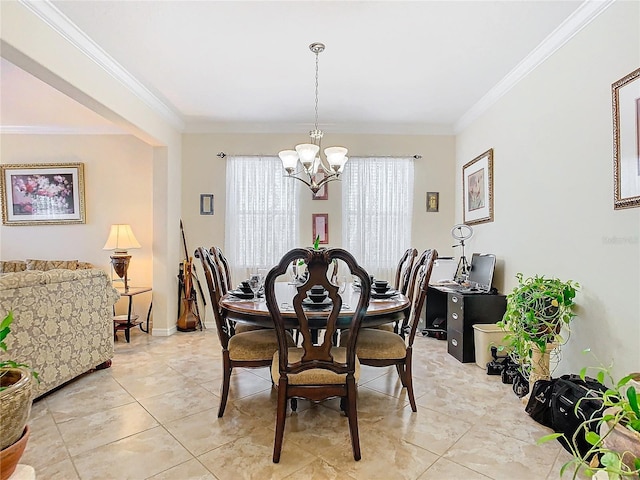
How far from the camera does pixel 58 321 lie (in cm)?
268

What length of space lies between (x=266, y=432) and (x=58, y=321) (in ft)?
5.84

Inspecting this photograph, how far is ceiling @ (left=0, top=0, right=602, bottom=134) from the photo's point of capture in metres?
2.39

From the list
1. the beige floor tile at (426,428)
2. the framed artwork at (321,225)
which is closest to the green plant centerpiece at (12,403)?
the beige floor tile at (426,428)

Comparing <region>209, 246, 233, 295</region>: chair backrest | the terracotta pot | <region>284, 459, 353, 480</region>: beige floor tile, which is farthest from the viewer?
<region>209, 246, 233, 295</region>: chair backrest

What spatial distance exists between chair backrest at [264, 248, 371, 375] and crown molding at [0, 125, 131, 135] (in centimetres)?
416

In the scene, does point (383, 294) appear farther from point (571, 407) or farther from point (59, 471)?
point (59, 471)

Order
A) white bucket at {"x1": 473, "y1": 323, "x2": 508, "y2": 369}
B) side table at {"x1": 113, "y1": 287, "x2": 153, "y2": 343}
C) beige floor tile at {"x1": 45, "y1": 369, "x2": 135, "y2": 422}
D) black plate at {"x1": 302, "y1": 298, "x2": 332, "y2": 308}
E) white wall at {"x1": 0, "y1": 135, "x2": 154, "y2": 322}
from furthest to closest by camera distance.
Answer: white wall at {"x1": 0, "y1": 135, "x2": 154, "y2": 322}
side table at {"x1": 113, "y1": 287, "x2": 153, "y2": 343}
white bucket at {"x1": 473, "y1": 323, "x2": 508, "y2": 369}
beige floor tile at {"x1": 45, "y1": 369, "x2": 135, "y2": 422}
black plate at {"x1": 302, "y1": 298, "x2": 332, "y2": 308}

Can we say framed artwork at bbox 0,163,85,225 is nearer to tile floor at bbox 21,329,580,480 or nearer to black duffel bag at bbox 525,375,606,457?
tile floor at bbox 21,329,580,480

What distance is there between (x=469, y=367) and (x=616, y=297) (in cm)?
140

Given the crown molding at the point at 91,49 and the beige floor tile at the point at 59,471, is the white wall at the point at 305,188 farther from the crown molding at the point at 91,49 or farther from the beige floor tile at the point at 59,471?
the beige floor tile at the point at 59,471

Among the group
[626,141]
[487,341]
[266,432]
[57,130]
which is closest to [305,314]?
[266,432]

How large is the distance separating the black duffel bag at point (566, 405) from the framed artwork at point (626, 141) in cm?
106

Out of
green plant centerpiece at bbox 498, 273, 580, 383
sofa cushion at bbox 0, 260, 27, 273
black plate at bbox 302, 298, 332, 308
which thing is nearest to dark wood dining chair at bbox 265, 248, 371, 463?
black plate at bbox 302, 298, 332, 308

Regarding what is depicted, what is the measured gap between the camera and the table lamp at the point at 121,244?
4.39 metres
